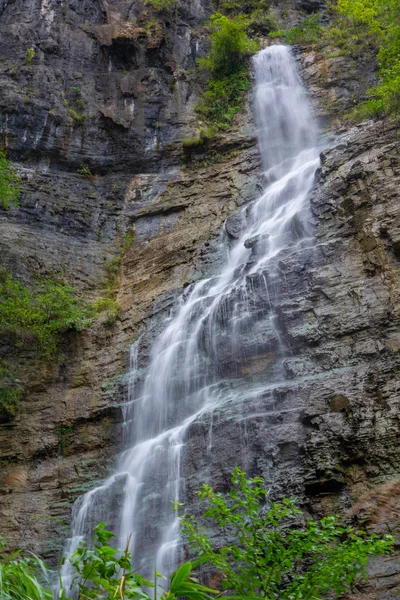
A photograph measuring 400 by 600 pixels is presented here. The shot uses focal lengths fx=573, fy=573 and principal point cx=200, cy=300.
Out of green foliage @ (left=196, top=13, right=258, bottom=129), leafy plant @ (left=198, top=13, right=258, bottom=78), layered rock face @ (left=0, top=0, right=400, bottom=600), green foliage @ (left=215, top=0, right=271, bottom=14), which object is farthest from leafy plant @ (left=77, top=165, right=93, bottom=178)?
green foliage @ (left=215, top=0, right=271, bottom=14)

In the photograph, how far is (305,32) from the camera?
2309 cm

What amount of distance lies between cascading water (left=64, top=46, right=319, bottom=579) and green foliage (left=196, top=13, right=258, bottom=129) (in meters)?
5.35

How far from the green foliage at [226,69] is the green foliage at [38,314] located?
9.65 metres

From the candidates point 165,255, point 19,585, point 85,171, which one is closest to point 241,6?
point 85,171

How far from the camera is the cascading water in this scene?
369 inches

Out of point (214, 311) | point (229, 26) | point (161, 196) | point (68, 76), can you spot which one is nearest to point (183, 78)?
point (229, 26)

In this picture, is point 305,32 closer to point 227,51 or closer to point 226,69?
point 227,51

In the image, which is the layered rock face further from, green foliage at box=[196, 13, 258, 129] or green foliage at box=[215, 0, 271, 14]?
green foliage at box=[215, 0, 271, 14]

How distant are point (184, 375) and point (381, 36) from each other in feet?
45.2

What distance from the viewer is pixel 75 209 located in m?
18.1

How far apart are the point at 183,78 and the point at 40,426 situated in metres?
15.0

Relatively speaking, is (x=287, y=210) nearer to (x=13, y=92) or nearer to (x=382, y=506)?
(x=382, y=506)

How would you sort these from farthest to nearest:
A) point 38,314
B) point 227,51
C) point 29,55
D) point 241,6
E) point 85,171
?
point 241,6 < point 227,51 < point 29,55 < point 85,171 < point 38,314

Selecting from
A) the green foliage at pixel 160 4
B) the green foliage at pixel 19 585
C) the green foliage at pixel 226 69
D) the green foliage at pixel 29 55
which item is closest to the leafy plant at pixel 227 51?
the green foliage at pixel 226 69
